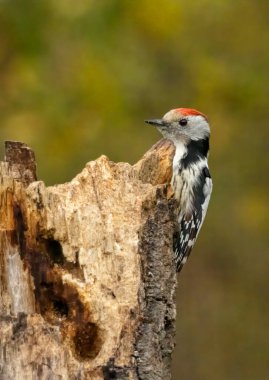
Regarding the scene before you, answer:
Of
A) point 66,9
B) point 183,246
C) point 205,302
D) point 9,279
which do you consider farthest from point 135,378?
point 66,9

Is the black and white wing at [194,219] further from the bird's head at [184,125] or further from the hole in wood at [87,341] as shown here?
the hole in wood at [87,341]

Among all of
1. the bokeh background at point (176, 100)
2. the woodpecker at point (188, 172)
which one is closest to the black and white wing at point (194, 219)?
the woodpecker at point (188, 172)

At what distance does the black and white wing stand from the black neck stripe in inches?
3.8

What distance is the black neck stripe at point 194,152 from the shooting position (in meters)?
8.12

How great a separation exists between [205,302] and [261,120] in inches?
94.4

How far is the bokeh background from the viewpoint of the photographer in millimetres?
12250

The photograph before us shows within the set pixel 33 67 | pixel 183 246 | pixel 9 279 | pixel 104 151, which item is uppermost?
pixel 33 67

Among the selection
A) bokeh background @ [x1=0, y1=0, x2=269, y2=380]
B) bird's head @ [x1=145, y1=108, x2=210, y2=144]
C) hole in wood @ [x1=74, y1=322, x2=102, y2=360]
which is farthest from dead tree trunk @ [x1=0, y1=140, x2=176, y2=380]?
bokeh background @ [x1=0, y1=0, x2=269, y2=380]

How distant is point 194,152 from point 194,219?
23.0 inches

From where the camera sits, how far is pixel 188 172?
797 cm

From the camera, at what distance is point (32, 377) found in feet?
17.0

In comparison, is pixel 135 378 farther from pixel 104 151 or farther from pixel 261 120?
pixel 261 120

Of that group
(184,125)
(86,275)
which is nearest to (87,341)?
(86,275)

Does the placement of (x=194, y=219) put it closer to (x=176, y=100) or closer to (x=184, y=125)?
(x=184, y=125)
